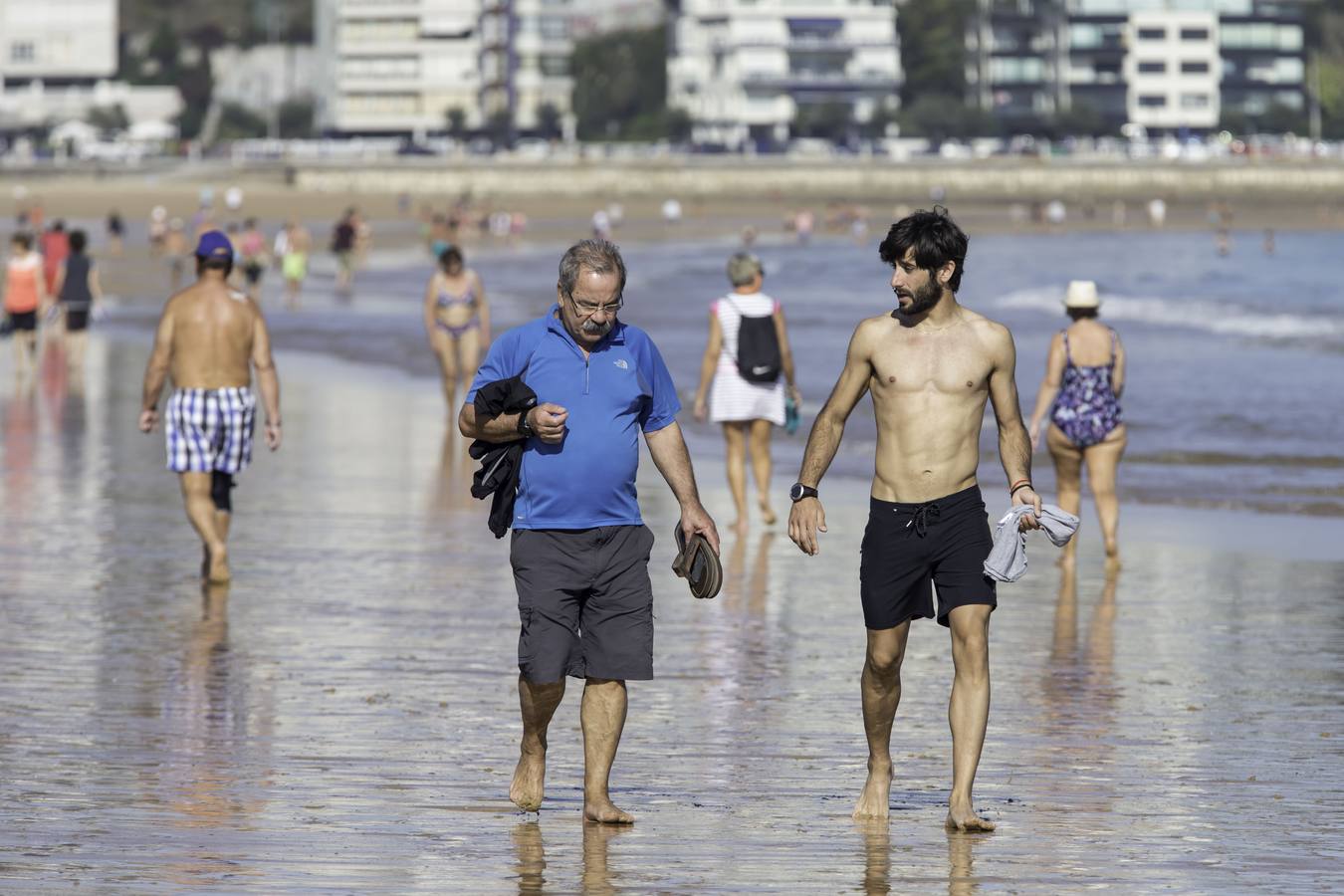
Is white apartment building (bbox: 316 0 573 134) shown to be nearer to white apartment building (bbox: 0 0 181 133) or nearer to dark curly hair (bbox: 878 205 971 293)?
white apartment building (bbox: 0 0 181 133)

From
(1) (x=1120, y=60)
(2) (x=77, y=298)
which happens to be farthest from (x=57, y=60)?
(2) (x=77, y=298)

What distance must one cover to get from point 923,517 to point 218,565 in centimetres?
521

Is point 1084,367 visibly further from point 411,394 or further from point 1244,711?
point 411,394

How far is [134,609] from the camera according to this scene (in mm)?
10211

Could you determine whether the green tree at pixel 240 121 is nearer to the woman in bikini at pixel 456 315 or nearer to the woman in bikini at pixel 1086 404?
the woman in bikini at pixel 456 315

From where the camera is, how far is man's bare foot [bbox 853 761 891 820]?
21.4 ft

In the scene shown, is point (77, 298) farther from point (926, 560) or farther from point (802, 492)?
point (926, 560)

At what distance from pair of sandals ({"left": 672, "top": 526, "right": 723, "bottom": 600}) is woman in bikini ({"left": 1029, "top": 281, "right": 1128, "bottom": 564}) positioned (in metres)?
5.50

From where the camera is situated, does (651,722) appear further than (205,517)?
No

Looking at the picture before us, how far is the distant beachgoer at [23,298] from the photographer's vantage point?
23.2m

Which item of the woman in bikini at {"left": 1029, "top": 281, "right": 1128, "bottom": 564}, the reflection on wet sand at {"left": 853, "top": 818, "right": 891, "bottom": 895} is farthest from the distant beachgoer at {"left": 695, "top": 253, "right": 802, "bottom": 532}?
the reflection on wet sand at {"left": 853, "top": 818, "right": 891, "bottom": 895}

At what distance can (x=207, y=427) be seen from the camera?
10641 mm

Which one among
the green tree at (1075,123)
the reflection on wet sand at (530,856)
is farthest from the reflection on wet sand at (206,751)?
the green tree at (1075,123)

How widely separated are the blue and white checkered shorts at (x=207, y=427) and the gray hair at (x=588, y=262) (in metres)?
4.75
